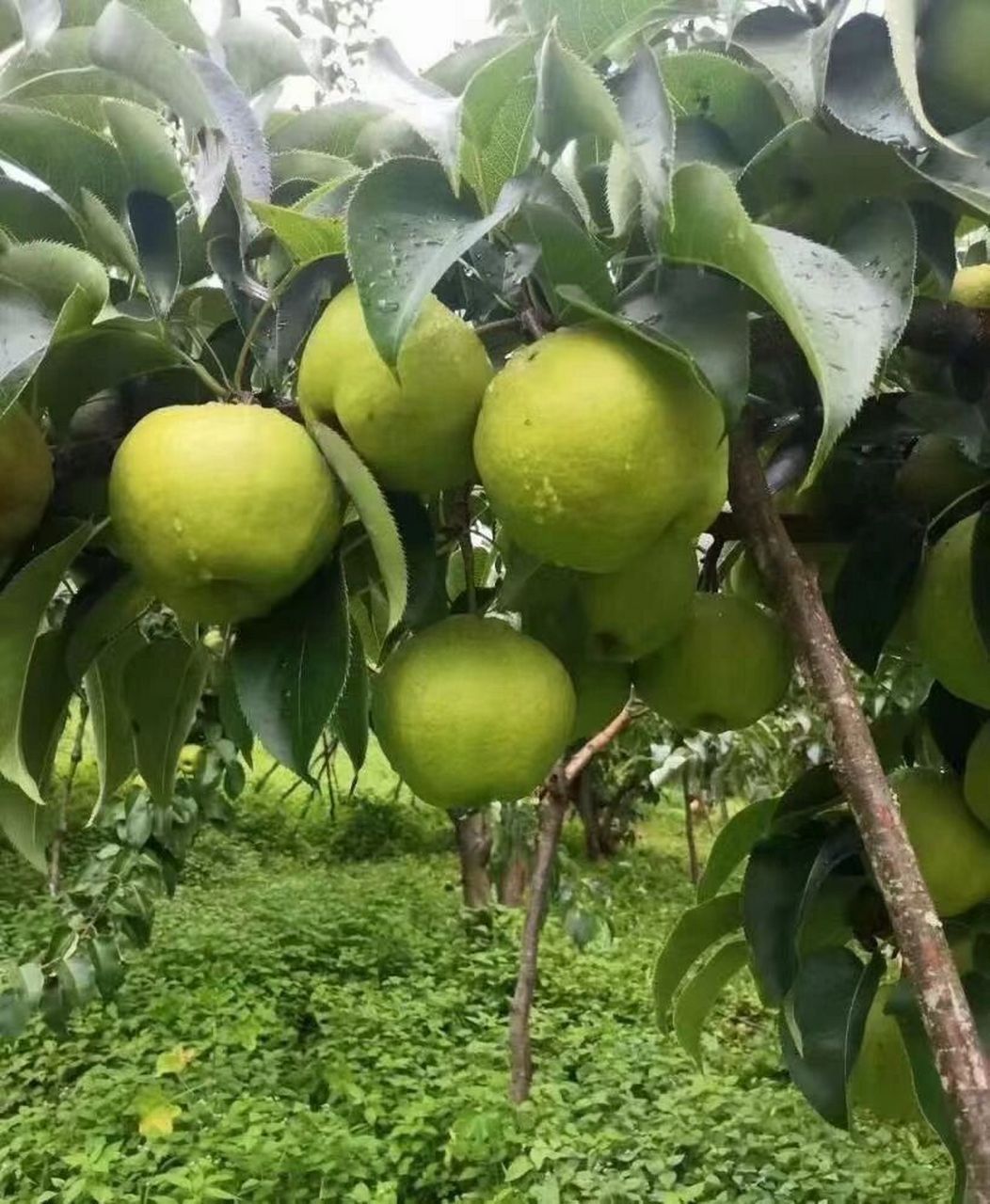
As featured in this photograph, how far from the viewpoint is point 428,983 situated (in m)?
4.04

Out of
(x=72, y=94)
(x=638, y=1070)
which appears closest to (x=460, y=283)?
(x=72, y=94)

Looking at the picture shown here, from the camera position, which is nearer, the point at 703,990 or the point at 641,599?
the point at 641,599

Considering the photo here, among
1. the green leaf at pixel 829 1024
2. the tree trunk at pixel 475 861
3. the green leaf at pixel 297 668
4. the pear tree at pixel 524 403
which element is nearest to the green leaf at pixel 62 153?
the pear tree at pixel 524 403

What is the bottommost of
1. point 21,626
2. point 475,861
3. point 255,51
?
point 475,861

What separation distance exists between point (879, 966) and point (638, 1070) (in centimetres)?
278

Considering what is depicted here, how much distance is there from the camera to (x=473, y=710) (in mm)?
606

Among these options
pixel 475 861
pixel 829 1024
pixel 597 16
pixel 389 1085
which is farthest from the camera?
pixel 475 861

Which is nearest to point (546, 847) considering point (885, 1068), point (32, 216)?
point (885, 1068)

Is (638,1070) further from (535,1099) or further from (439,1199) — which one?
(439,1199)

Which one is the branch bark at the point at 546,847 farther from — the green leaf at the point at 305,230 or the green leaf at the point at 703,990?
the green leaf at the point at 305,230

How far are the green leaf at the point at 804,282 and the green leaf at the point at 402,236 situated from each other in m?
0.08

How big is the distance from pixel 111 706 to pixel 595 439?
1.40 ft

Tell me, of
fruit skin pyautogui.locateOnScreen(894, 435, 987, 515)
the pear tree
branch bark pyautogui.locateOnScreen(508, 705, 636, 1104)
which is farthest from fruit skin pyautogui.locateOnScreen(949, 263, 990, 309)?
branch bark pyautogui.locateOnScreen(508, 705, 636, 1104)

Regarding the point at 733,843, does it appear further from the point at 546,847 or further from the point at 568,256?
the point at 546,847
